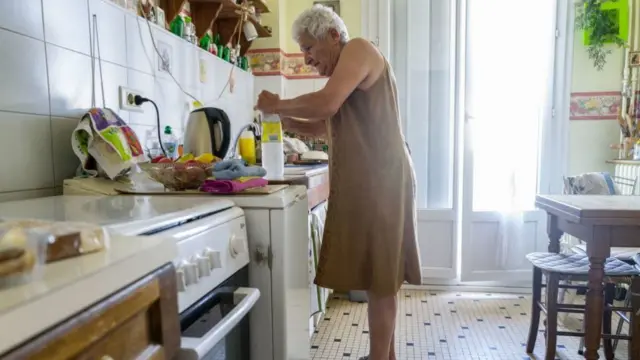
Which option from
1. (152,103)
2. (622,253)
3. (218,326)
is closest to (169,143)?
(152,103)

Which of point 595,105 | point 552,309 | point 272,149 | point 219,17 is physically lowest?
point 552,309

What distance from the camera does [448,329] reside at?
2379mm

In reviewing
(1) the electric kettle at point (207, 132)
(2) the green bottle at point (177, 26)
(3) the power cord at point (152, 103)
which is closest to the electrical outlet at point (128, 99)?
(3) the power cord at point (152, 103)

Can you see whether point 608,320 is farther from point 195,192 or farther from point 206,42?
point 206,42

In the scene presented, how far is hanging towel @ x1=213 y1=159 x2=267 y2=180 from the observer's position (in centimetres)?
121

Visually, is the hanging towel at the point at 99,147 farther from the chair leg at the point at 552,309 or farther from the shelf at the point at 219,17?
the chair leg at the point at 552,309

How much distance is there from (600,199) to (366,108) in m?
1.21

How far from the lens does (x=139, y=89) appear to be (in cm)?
163

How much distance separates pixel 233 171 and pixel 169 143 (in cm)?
72

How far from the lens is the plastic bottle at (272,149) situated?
1.60 m

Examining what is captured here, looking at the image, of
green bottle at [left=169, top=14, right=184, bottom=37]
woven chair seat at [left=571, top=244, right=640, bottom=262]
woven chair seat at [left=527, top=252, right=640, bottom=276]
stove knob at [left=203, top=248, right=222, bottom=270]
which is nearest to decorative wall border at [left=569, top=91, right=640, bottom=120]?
woven chair seat at [left=571, top=244, right=640, bottom=262]

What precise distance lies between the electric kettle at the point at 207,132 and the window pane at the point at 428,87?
5.59 feet

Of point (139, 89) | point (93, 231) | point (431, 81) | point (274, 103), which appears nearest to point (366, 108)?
point (274, 103)

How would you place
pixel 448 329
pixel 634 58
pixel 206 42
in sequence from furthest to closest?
1. pixel 634 58
2. pixel 448 329
3. pixel 206 42
